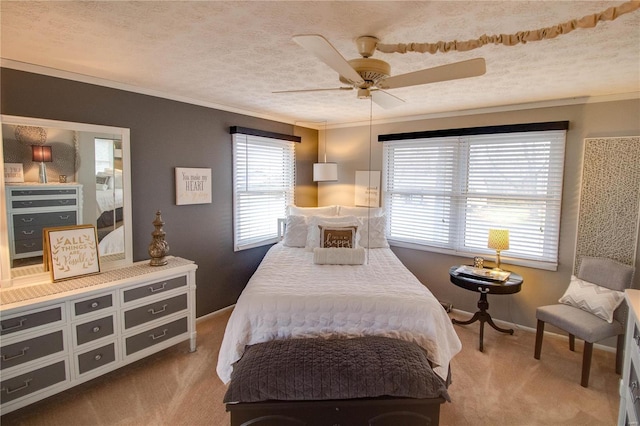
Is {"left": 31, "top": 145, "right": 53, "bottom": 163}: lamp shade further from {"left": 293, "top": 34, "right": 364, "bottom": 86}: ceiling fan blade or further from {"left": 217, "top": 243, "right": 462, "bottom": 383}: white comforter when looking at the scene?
{"left": 293, "top": 34, "right": 364, "bottom": 86}: ceiling fan blade

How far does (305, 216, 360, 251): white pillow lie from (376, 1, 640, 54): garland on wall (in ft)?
7.08

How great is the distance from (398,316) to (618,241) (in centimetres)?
238

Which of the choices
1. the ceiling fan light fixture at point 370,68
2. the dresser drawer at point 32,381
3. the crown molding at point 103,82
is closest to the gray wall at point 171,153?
the crown molding at point 103,82

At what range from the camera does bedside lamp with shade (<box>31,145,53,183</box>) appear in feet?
7.83

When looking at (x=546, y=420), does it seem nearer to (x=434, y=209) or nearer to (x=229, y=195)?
(x=434, y=209)

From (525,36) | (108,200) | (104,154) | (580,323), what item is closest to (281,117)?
(104,154)

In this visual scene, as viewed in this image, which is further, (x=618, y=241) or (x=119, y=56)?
(x=618, y=241)

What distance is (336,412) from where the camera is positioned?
182 centimetres

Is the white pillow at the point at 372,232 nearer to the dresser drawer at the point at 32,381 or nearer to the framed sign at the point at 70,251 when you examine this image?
the framed sign at the point at 70,251

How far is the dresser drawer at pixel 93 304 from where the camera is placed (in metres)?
2.27

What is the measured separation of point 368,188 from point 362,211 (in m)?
0.49

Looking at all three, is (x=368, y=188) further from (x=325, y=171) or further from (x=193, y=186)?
(x=193, y=186)

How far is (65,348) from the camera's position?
2209mm

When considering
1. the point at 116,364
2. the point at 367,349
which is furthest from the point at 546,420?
the point at 116,364
